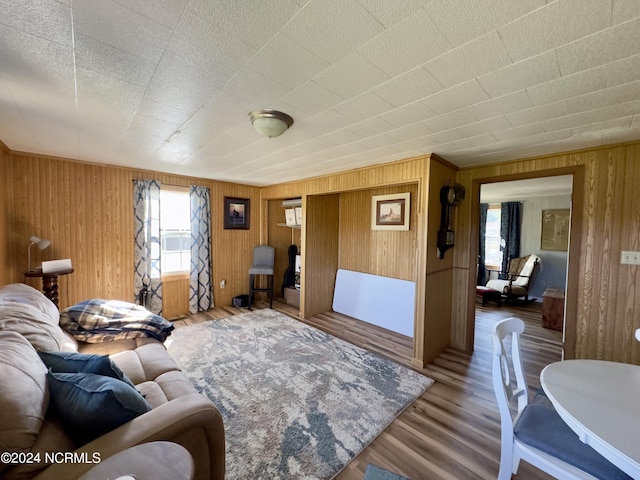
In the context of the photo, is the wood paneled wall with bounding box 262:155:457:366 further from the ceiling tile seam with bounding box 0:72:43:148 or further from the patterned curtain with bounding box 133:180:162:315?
the ceiling tile seam with bounding box 0:72:43:148

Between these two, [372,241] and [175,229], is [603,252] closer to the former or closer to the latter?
[372,241]

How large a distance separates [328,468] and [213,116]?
2461 millimetres

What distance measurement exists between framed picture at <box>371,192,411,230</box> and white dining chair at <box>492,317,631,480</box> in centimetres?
233

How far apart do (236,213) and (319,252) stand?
5.88 feet

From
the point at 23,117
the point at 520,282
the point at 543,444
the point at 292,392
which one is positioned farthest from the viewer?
the point at 520,282

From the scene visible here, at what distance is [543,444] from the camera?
4.16 ft

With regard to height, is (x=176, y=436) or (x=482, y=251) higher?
(x=482, y=251)

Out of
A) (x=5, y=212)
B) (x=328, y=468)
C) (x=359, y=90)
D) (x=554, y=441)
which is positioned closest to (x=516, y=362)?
(x=554, y=441)

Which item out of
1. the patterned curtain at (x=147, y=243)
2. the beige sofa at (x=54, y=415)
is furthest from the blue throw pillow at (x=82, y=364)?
the patterned curtain at (x=147, y=243)

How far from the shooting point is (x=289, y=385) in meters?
2.42

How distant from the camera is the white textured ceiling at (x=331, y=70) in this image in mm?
969

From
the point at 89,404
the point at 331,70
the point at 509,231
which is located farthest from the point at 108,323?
the point at 509,231

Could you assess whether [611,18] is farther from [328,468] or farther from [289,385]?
[289,385]

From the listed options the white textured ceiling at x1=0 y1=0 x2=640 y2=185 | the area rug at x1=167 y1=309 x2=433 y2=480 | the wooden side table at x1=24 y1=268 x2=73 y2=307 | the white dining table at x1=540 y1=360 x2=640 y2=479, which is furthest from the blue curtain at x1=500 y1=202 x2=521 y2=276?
the wooden side table at x1=24 y1=268 x2=73 y2=307
